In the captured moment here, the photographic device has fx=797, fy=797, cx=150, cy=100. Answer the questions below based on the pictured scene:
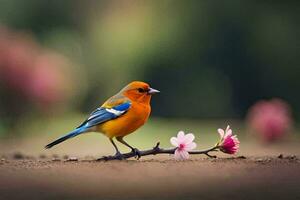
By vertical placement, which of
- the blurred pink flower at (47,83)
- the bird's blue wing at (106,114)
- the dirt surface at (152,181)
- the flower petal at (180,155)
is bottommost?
the dirt surface at (152,181)

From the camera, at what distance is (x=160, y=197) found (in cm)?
142

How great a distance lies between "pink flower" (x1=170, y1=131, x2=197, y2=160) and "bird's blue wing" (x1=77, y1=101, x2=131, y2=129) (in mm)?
226

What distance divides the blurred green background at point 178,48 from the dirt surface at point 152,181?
7268 mm

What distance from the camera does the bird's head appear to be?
241 cm

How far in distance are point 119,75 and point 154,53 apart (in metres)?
0.53

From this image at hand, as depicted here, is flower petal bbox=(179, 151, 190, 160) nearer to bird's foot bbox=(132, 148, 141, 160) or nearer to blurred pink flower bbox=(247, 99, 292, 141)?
bird's foot bbox=(132, 148, 141, 160)

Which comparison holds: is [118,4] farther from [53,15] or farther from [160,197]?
[160,197]

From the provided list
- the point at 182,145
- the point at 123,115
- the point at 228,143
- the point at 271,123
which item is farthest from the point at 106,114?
the point at 271,123

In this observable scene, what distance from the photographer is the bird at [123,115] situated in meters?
2.36

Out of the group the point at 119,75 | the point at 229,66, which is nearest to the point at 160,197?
the point at 119,75

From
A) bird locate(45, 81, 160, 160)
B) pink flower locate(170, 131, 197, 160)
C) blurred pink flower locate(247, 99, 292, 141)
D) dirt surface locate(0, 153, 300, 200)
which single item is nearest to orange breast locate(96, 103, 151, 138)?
bird locate(45, 81, 160, 160)

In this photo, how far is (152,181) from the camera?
159 cm

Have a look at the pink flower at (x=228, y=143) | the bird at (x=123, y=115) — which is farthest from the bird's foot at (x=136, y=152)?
the pink flower at (x=228, y=143)

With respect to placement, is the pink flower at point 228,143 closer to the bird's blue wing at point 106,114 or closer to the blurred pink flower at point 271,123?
the bird's blue wing at point 106,114
